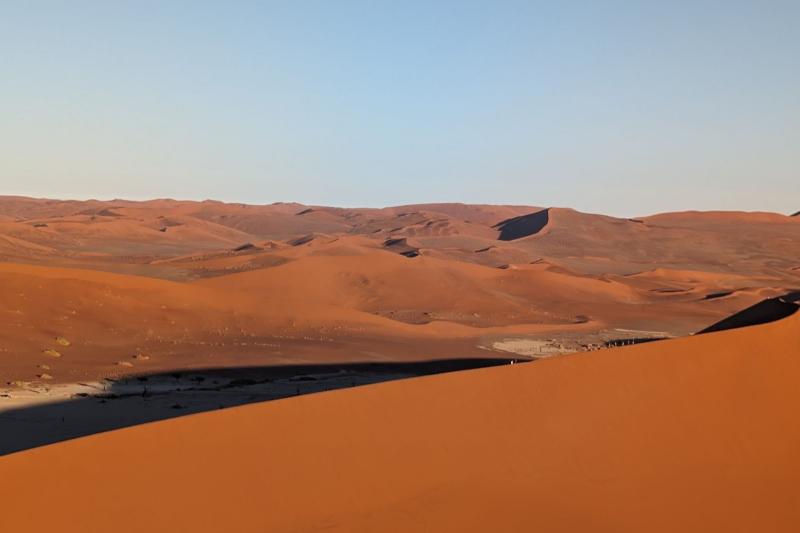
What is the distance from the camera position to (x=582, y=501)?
712cm

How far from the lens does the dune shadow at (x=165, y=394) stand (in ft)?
37.9

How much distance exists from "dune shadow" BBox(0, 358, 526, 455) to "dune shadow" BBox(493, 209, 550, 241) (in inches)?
3127

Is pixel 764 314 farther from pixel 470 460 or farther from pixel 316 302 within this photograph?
pixel 316 302

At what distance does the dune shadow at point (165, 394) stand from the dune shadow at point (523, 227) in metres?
79.4

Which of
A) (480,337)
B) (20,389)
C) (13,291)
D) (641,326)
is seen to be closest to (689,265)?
(641,326)

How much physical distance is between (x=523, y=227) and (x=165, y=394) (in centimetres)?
9541

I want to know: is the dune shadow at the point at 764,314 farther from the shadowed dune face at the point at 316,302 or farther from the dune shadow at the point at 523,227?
the dune shadow at the point at 523,227

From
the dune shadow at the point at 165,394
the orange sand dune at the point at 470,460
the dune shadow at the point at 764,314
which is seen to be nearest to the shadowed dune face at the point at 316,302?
the dune shadow at the point at 165,394

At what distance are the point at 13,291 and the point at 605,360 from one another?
60.6ft

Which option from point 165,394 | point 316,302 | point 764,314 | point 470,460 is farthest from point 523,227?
point 470,460

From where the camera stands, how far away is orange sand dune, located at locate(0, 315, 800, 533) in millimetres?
6281

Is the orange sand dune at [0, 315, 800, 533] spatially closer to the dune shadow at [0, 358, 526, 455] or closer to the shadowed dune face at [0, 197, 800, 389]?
the dune shadow at [0, 358, 526, 455]

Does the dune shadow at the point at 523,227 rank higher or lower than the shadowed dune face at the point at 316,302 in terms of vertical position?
higher

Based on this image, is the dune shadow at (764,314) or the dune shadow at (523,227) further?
the dune shadow at (523,227)
